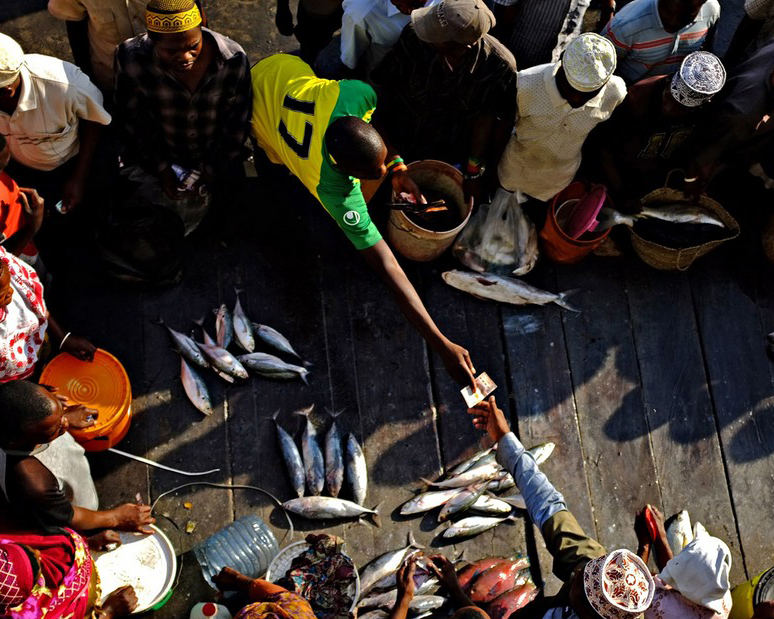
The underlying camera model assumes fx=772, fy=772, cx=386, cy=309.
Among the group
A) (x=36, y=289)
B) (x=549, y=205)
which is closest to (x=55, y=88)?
(x=36, y=289)

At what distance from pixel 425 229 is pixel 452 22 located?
1328mm

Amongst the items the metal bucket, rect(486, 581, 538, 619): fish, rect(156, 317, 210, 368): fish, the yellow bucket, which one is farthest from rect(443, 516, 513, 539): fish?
rect(156, 317, 210, 368): fish

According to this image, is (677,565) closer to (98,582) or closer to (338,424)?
(338,424)

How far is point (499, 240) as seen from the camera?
5.39m

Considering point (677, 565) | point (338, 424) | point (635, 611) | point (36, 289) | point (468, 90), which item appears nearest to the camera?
point (635, 611)

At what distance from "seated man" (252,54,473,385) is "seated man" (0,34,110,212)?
1.09m

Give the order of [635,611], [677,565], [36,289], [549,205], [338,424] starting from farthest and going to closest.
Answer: [549,205]
[338,424]
[36,289]
[677,565]
[635,611]

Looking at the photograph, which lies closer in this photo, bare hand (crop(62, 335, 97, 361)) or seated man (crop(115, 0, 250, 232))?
seated man (crop(115, 0, 250, 232))

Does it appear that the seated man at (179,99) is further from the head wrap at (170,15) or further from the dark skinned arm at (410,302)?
the dark skinned arm at (410,302)

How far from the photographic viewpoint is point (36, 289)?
4211 millimetres

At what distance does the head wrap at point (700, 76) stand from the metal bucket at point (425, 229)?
148 centimetres

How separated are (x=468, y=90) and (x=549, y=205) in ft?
3.68

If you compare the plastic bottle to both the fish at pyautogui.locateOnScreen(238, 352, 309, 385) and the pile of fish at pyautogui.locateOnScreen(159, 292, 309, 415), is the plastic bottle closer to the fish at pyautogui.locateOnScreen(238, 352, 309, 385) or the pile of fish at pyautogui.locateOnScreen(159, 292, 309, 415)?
the pile of fish at pyautogui.locateOnScreen(159, 292, 309, 415)

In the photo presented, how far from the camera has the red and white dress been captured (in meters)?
4.02
